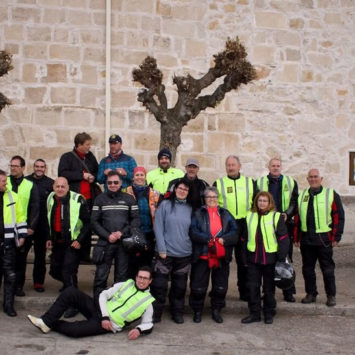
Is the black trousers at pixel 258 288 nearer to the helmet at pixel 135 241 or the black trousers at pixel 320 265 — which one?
the black trousers at pixel 320 265

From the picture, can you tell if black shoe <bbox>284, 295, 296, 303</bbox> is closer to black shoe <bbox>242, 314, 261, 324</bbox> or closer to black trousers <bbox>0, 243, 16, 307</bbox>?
black shoe <bbox>242, 314, 261, 324</bbox>

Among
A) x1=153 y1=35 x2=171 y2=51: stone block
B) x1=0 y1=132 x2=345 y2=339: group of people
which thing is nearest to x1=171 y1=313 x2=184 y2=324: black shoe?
x1=0 y1=132 x2=345 y2=339: group of people

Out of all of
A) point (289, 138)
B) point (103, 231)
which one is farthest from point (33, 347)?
point (289, 138)

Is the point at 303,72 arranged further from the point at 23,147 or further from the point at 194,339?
the point at 194,339

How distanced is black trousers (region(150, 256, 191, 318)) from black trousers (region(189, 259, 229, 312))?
0.10 metres

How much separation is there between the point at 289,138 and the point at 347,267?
2473mm

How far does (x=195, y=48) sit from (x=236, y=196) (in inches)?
170

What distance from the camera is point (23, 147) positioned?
10.8m

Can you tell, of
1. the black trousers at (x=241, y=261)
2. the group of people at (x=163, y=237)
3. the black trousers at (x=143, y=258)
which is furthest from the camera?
the black trousers at (x=143, y=258)

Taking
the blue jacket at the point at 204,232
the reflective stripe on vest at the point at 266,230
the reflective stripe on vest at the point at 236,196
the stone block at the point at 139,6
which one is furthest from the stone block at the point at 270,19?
the blue jacket at the point at 204,232

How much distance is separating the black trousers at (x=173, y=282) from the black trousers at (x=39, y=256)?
5.16 ft

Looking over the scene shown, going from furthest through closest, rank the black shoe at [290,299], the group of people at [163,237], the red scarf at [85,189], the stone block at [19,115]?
the stone block at [19,115]
the red scarf at [85,189]
the black shoe at [290,299]
the group of people at [163,237]

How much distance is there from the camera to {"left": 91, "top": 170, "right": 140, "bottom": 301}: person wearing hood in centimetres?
728

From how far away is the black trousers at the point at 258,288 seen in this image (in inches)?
288
